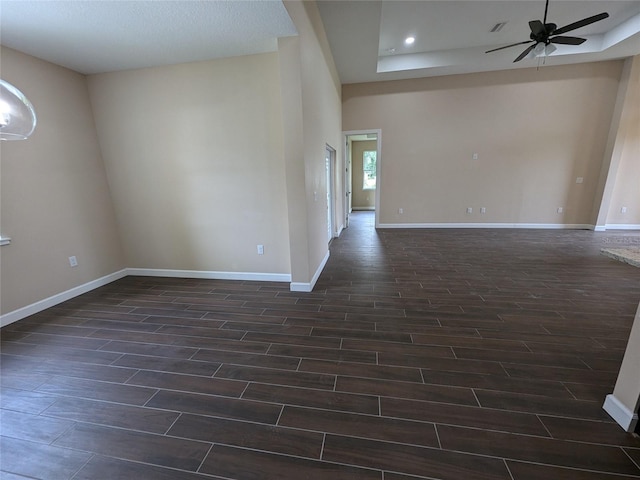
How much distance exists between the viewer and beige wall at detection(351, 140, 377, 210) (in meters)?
9.70

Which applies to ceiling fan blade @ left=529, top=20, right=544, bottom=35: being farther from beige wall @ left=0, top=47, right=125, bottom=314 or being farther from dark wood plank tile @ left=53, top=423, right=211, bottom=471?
beige wall @ left=0, top=47, right=125, bottom=314

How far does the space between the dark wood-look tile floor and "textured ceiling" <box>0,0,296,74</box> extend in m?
2.63

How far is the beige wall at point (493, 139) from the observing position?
534 cm

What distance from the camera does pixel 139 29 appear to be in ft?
7.32

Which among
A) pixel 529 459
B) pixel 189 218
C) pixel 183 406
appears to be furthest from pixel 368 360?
pixel 189 218

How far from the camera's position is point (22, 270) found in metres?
2.60

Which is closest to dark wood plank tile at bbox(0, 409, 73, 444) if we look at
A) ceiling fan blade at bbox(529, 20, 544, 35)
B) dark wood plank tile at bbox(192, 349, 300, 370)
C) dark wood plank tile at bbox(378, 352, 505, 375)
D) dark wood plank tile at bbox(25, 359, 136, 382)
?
dark wood plank tile at bbox(25, 359, 136, 382)

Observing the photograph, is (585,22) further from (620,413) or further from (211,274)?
(211,274)

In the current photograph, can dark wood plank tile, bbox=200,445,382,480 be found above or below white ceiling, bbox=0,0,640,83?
below

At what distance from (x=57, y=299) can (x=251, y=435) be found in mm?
3084

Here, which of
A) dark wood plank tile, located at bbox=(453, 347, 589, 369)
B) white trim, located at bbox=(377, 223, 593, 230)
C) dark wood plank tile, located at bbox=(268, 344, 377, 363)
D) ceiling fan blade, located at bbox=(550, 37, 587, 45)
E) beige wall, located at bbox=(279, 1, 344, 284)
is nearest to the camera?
dark wood plank tile, located at bbox=(453, 347, 589, 369)

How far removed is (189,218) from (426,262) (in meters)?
3.50

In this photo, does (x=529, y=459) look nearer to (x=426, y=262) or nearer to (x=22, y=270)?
(x=426, y=262)

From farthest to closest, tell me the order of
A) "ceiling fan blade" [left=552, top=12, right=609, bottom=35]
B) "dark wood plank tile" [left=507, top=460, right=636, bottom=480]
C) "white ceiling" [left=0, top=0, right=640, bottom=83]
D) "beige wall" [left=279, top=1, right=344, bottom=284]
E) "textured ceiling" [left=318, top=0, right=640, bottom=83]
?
"textured ceiling" [left=318, top=0, right=640, bottom=83]
"ceiling fan blade" [left=552, top=12, right=609, bottom=35]
"beige wall" [left=279, top=1, right=344, bottom=284]
"white ceiling" [left=0, top=0, right=640, bottom=83]
"dark wood plank tile" [left=507, top=460, right=636, bottom=480]
